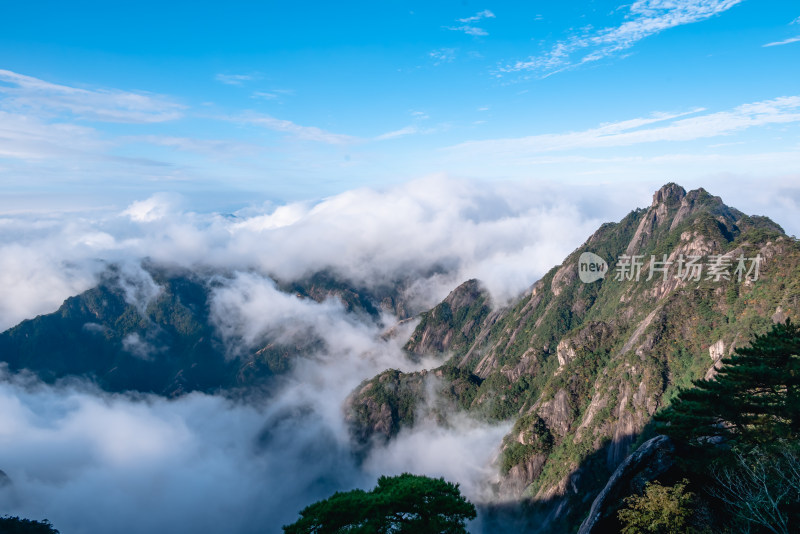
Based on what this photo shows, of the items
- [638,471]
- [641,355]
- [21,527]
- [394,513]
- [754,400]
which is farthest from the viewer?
[641,355]

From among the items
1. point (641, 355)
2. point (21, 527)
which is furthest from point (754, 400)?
point (21, 527)

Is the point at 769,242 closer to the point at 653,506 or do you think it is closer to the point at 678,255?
the point at 678,255

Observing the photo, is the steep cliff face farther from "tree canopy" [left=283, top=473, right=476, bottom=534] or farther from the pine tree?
"tree canopy" [left=283, top=473, right=476, bottom=534]

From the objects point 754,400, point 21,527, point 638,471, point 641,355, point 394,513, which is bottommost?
point 21,527

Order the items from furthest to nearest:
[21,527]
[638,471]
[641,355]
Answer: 1. [641,355]
2. [21,527]
3. [638,471]

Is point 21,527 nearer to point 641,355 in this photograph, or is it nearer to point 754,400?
point 754,400

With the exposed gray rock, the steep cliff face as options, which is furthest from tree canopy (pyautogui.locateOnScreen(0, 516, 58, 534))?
the steep cliff face
